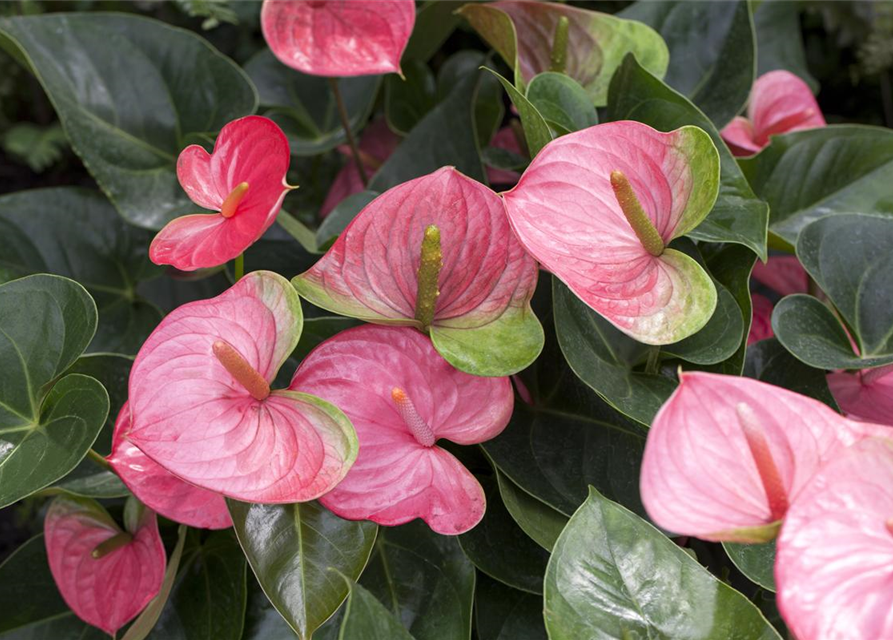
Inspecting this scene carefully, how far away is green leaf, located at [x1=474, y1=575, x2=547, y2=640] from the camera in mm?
667

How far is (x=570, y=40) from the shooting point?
0.87m

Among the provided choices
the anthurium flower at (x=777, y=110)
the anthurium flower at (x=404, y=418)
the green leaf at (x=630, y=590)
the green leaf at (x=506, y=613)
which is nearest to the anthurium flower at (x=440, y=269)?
the anthurium flower at (x=404, y=418)

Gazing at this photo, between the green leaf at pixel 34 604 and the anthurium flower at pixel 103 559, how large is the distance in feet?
0.19

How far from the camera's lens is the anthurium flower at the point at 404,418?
555mm

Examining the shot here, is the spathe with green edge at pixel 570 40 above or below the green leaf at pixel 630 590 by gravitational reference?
above

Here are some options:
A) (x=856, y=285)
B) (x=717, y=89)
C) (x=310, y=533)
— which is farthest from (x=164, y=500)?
(x=717, y=89)

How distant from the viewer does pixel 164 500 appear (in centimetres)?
60

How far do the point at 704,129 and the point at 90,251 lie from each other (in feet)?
2.12

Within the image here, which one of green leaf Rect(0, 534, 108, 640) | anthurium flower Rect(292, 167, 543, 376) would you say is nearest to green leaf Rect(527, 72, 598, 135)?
anthurium flower Rect(292, 167, 543, 376)

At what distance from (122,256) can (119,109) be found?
16 centimetres

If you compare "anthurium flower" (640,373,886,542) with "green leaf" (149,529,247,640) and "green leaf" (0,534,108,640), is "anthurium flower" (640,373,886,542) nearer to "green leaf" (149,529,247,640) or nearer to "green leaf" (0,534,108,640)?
"green leaf" (149,529,247,640)

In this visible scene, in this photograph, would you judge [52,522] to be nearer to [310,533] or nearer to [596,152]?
[310,533]

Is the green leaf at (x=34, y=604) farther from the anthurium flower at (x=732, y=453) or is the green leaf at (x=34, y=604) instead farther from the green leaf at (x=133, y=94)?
the anthurium flower at (x=732, y=453)

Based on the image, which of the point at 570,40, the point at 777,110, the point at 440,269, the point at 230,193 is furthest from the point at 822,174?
the point at 230,193
